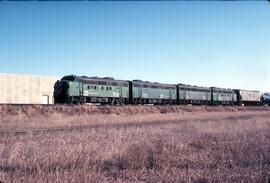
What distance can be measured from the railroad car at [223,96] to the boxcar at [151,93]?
12389 millimetres

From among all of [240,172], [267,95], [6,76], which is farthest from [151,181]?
[267,95]

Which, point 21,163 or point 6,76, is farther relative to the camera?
point 6,76

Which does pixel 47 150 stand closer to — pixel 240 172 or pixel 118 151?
pixel 118 151

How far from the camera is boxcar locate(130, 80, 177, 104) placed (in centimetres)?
5284

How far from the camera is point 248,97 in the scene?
84.8m

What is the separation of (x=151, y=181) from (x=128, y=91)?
140 ft

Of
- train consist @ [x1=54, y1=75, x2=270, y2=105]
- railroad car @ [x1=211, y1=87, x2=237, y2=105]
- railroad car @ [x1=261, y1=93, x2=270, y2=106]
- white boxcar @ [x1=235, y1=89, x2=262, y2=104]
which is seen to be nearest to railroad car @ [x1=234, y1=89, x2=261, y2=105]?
white boxcar @ [x1=235, y1=89, x2=262, y2=104]

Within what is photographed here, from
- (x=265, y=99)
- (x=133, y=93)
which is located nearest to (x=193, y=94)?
(x=133, y=93)

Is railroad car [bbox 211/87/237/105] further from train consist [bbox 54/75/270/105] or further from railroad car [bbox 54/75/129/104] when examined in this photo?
railroad car [bbox 54/75/129/104]

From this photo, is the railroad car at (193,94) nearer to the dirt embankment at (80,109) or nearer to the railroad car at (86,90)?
the dirt embankment at (80,109)

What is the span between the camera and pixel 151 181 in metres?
9.08

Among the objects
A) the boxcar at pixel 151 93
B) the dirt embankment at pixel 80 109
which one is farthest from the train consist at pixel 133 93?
the dirt embankment at pixel 80 109

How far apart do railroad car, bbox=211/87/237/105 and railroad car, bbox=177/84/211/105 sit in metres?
1.80

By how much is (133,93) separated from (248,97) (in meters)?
41.6
